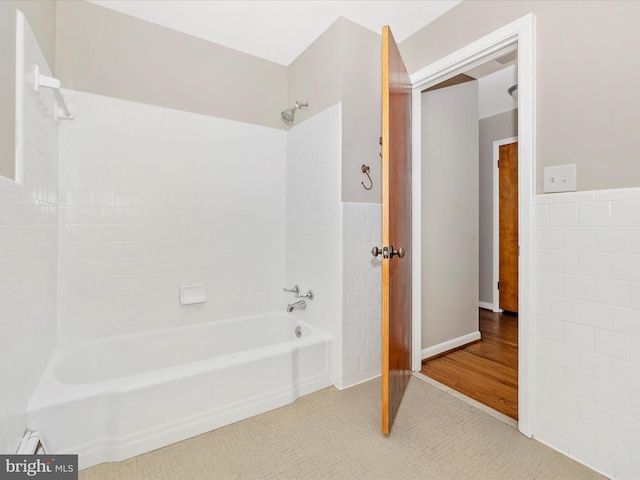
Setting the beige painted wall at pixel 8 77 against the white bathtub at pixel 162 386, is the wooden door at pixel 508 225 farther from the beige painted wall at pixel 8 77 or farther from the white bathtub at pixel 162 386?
the beige painted wall at pixel 8 77

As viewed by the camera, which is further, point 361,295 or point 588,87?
point 361,295

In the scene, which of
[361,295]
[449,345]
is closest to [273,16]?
[361,295]

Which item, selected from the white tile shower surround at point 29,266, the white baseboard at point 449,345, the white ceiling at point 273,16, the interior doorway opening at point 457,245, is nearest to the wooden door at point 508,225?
the interior doorway opening at point 457,245

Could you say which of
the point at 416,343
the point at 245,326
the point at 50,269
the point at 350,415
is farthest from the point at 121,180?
the point at 416,343

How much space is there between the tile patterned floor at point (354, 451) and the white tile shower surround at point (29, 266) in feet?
1.66

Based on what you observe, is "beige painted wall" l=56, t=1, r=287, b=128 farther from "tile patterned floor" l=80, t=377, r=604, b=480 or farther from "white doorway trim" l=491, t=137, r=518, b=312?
"white doorway trim" l=491, t=137, r=518, b=312

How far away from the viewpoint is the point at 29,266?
1.39m

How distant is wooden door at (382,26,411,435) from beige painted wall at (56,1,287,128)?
1257mm

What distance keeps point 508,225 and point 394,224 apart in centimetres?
298

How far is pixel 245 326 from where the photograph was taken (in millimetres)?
2469

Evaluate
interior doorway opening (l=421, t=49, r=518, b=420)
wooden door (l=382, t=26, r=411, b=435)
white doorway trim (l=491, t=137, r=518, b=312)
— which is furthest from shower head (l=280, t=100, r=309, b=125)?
white doorway trim (l=491, t=137, r=518, b=312)

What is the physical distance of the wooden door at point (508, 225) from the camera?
151 inches

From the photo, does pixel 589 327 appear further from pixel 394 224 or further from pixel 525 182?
pixel 394 224

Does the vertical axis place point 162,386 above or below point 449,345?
above
